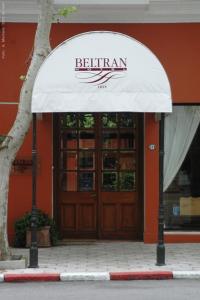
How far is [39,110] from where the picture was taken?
1132 centimetres

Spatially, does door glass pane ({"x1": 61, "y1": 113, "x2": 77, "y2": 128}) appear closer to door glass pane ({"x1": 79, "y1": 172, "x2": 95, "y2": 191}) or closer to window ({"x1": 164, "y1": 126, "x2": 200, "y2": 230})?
door glass pane ({"x1": 79, "y1": 172, "x2": 95, "y2": 191})

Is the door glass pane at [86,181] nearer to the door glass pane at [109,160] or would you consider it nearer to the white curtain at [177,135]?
the door glass pane at [109,160]

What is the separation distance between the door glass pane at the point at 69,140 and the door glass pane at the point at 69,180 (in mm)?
616

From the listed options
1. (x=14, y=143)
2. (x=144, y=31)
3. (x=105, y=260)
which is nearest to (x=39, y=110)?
(x=14, y=143)

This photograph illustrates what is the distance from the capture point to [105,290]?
31.8 feet

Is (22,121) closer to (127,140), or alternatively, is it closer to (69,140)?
(69,140)

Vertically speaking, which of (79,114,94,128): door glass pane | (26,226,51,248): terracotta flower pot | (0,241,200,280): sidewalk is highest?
(79,114,94,128): door glass pane

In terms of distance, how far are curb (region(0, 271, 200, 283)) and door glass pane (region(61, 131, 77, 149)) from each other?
4558 millimetres

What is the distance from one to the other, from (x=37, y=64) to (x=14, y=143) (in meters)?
1.46

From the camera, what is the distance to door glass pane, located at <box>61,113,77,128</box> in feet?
48.2

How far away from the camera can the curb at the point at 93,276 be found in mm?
10477

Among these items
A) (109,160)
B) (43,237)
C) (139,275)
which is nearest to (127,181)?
(109,160)

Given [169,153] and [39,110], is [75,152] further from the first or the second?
[39,110]

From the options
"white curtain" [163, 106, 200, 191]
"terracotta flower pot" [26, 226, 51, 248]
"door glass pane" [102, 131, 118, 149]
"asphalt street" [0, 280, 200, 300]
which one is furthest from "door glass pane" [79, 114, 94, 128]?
"asphalt street" [0, 280, 200, 300]
